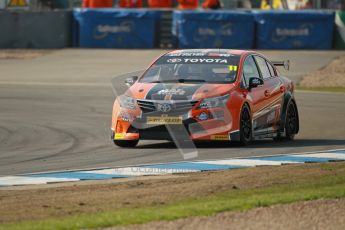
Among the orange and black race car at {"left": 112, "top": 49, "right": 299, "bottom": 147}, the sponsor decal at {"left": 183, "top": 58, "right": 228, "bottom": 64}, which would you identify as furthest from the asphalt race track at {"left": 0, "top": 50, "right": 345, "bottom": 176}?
the sponsor decal at {"left": 183, "top": 58, "right": 228, "bottom": 64}

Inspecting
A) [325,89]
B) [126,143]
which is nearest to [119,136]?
[126,143]

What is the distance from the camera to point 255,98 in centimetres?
1619

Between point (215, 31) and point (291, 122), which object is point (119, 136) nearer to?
point (291, 122)

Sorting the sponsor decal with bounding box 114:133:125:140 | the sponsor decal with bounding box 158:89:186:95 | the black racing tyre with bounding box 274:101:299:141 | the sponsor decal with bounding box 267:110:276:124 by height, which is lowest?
the black racing tyre with bounding box 274:101:299:141

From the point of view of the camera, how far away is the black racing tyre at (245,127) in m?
15.7

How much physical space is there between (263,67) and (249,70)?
26.2 inches

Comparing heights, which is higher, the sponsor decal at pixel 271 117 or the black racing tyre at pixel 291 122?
the sponsor decal at pixel 271 117

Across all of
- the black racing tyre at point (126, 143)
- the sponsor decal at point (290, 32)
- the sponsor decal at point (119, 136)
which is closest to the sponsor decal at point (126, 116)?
the sponsor decal at point (119, 136)

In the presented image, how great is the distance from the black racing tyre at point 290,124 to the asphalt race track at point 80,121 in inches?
6.7

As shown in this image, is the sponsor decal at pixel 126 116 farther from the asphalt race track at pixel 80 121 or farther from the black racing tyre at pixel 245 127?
the black racing tyre at pixel 245 127

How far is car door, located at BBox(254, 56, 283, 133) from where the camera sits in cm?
1661

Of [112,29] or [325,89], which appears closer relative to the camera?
[325,89]

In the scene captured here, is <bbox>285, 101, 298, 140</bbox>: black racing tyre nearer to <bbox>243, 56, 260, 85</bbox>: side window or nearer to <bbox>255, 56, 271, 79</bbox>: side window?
<bbox>255, 56, 271, 79</bbox>: side window

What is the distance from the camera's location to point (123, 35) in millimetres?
37969
